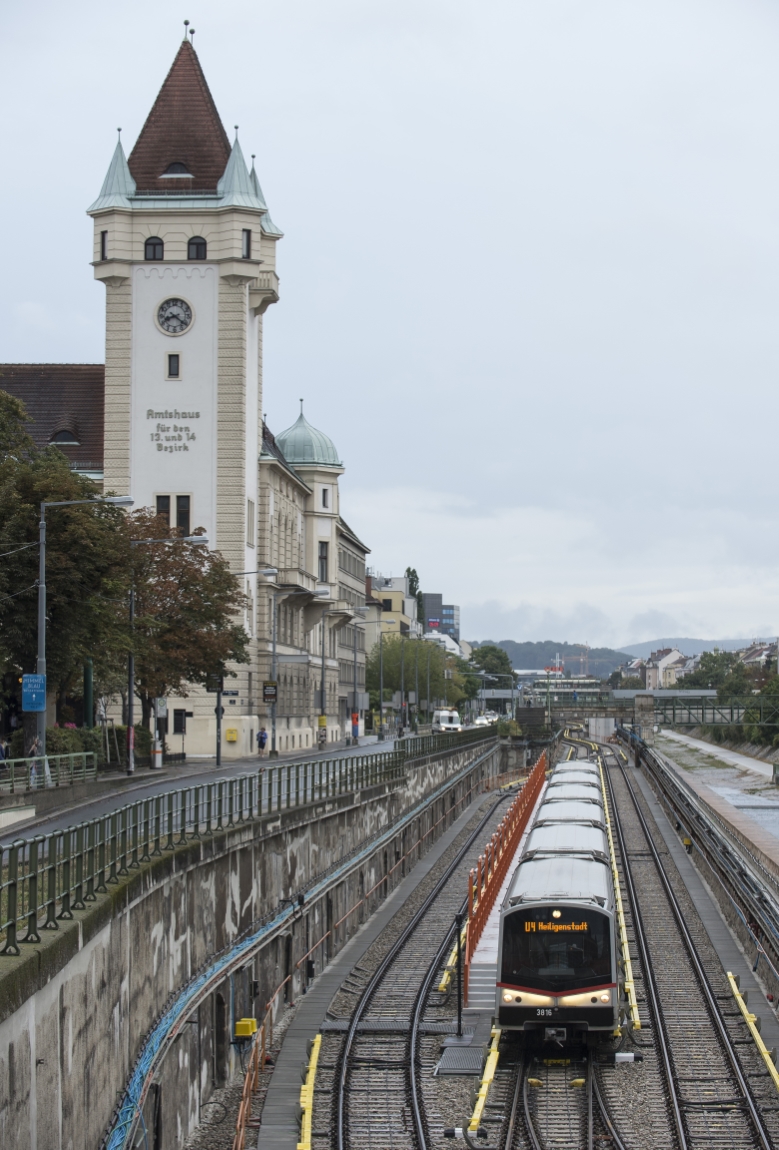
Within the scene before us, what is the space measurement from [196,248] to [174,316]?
362 centimetres

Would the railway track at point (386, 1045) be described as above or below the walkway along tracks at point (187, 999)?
below

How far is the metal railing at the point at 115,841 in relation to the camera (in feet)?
50.9

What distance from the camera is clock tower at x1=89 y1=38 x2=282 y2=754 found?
75188 mm

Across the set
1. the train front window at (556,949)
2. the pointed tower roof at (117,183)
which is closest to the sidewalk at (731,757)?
the pointed tower roof at (117,183)

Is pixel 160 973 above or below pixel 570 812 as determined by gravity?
below

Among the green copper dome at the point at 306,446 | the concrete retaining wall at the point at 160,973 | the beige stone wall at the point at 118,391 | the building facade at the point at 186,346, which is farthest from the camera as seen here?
the green copper dome at the point at 306,446

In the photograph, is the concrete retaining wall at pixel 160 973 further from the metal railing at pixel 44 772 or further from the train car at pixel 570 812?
the metal railing at pixel 44 772

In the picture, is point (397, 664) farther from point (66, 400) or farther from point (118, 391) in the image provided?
point (118, 391)

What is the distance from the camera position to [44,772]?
1475 inches

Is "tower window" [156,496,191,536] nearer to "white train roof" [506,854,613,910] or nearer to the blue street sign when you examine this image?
the blue street sign

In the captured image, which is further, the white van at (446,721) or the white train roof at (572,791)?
the white van at (446,721)

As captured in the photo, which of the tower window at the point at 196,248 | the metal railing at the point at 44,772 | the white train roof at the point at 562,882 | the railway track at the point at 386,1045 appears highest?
the tower window at the point at 196,248

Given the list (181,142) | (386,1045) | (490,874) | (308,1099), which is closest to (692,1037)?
(386,1045)

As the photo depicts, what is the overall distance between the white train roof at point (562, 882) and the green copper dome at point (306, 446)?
77740mm
